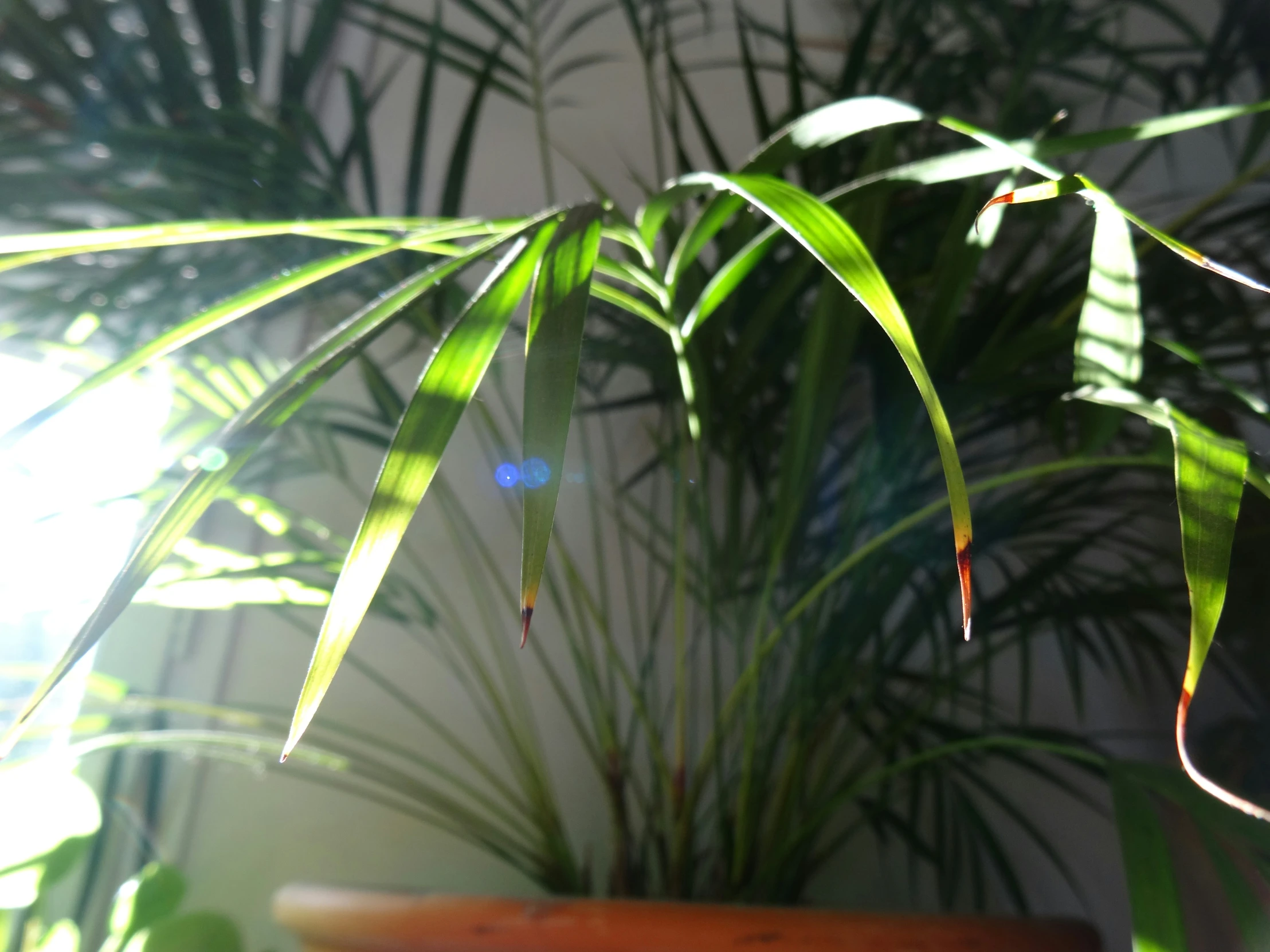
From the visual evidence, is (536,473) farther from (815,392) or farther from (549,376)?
(815,392)

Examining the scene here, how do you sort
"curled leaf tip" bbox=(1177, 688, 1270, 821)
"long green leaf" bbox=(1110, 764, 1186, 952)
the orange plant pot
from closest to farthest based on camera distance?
"curled leaf tip" bbox=(1177, 688, 1270, 821) → "long green leaf" bbox=(1110, 764, 1186, 952) → the orange plant pot

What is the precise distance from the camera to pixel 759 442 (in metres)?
0.74

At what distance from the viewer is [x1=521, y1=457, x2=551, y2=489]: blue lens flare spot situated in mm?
193

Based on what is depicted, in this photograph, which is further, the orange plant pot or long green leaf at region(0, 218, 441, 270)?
the orange plant pot

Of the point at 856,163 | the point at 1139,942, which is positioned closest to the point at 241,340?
the point at 856,163

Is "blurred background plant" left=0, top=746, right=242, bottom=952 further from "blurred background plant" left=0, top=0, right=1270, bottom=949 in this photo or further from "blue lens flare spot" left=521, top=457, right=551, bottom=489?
"blue lens flare spot" left=521, top=457, right=551, bottom=489

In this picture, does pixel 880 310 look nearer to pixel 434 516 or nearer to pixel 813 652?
pixel 813 652

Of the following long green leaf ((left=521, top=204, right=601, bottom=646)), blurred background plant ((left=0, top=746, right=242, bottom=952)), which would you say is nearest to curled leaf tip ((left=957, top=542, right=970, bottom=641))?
long green leaf ((left=521, top=204, right=601, bottom=646))

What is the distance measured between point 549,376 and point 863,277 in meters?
0.10

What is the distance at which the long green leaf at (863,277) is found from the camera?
20 centimetres

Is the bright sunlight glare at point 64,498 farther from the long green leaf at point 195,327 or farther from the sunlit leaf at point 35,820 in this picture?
the long green leaf at point 195,327

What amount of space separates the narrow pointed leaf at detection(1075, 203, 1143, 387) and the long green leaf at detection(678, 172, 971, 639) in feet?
0.35

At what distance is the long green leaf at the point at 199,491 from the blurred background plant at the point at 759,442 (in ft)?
0.83

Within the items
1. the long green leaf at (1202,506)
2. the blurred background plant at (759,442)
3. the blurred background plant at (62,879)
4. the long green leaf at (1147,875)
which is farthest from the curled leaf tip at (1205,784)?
the blurred background plant at (62,879)
